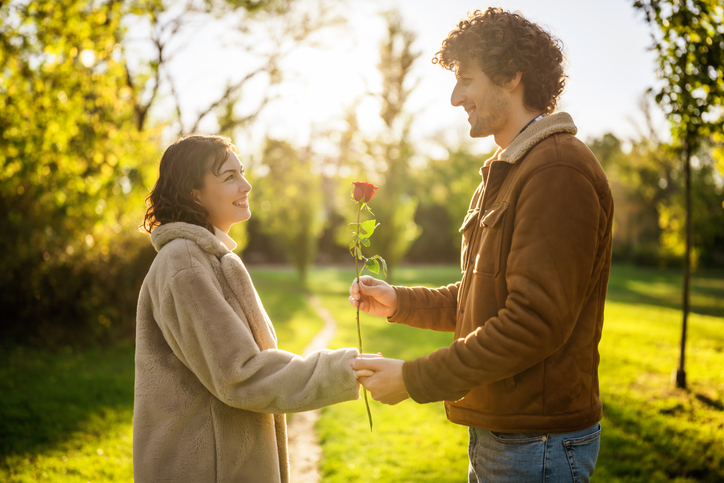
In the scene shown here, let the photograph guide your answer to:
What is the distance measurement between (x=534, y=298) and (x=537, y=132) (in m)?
0.63

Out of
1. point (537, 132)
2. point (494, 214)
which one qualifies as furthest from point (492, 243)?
point (537, 132)

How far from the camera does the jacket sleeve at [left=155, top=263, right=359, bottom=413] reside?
5.64 feet

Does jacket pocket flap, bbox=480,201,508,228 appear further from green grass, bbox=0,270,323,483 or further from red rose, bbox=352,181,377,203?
green grass, bbox=0,270,323,483

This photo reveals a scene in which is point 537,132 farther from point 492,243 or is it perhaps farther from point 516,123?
point 492,243

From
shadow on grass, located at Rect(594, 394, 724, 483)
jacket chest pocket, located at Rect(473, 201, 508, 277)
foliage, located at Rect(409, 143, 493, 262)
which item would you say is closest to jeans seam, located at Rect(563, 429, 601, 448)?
jacket chest pocket, located at Rect(473, 201, 508, 277)

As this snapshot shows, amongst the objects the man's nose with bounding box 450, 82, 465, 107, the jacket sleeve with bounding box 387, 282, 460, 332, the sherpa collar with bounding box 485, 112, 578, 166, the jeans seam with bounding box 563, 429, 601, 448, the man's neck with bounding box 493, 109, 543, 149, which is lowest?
the jeans seam with bounding box 563, 429, 601, 448

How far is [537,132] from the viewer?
172 cm

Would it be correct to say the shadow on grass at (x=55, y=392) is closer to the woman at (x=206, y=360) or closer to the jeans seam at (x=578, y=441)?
the woman at (x=206, y=360)

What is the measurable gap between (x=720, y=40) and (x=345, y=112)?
18.9 m

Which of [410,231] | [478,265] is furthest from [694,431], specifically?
[410,231]

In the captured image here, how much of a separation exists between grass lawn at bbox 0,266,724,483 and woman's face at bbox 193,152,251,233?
131 inches

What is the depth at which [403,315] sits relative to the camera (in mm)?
2387

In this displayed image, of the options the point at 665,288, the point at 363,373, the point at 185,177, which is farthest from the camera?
the point at 665,288

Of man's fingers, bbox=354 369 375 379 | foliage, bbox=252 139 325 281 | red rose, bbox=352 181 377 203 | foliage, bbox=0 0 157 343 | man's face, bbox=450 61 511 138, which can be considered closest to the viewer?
man's fingers, bbox=354 369 375 379
